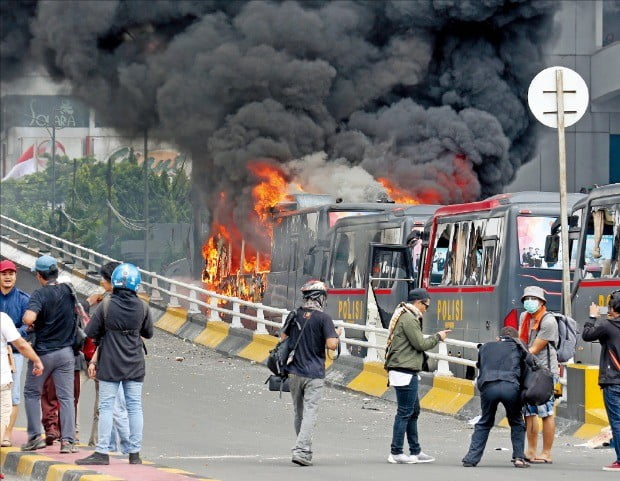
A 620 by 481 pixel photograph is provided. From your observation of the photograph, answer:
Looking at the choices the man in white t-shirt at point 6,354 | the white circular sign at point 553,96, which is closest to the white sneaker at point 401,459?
the man in white t-shirt at point 6,354

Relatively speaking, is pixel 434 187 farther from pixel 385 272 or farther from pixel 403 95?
pixel 385 272

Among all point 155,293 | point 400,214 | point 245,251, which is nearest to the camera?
point 400,214

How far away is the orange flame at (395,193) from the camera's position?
34281mm

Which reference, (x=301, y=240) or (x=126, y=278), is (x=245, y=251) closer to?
(x=301, y=240)

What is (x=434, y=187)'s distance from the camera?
112ft

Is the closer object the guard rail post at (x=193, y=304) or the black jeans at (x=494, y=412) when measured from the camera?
the black jeans at (x=494, y=412)

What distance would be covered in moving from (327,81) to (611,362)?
963 inches

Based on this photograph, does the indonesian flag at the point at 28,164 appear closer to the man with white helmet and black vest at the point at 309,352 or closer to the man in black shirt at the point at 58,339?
the man in black shirt at the point at 58,339

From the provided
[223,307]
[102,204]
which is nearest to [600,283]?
[223,307]

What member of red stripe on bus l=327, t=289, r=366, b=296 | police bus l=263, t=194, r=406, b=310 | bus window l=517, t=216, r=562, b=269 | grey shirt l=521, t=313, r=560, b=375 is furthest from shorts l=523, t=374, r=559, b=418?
police bus l=263, t=194, r=406, b=310

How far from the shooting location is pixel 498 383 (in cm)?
1146

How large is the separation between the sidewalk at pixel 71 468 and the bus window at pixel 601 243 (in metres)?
7.06

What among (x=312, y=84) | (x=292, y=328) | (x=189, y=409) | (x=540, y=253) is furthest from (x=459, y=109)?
(x=292, y=328)

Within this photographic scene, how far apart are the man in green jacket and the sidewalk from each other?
2.03 metres
